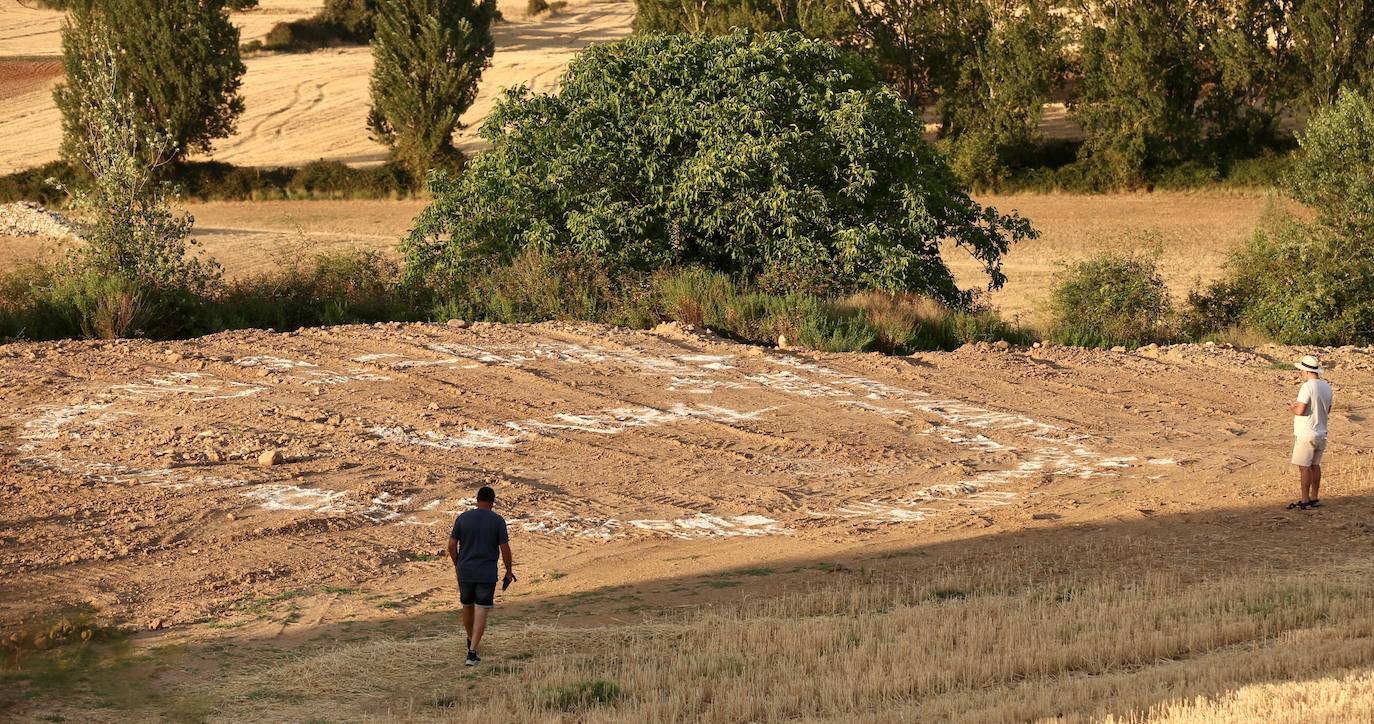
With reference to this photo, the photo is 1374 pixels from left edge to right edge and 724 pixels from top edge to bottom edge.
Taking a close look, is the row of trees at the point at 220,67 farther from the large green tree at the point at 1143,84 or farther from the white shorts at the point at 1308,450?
the white shorts at the point at 1308,450

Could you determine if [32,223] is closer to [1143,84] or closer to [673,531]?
[673,531]

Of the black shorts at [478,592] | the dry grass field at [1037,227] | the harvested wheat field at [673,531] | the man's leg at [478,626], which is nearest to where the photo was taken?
the harvested wheat field at [673,531]

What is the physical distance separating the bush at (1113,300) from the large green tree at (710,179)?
256cm

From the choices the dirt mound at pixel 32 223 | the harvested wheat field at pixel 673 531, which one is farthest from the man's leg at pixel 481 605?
the dirt mound at pixel 32 223

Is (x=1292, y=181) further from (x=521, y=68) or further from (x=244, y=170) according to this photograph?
A: (x=521, y=68)

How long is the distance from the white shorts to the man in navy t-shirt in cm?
816

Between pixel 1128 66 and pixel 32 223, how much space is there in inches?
1457

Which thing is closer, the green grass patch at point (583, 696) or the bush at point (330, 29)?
the green grass patch at point (583, 696)

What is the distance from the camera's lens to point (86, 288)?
20.5 metres

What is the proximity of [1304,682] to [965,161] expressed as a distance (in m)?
45.8

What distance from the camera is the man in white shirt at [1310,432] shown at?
1441 centimetres

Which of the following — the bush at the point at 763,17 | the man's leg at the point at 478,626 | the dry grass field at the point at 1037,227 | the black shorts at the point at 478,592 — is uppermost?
the bush at the point at 763,17

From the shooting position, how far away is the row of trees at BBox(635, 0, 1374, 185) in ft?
171

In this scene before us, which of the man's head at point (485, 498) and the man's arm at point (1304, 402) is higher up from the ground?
the man's head at point (485, 498)
